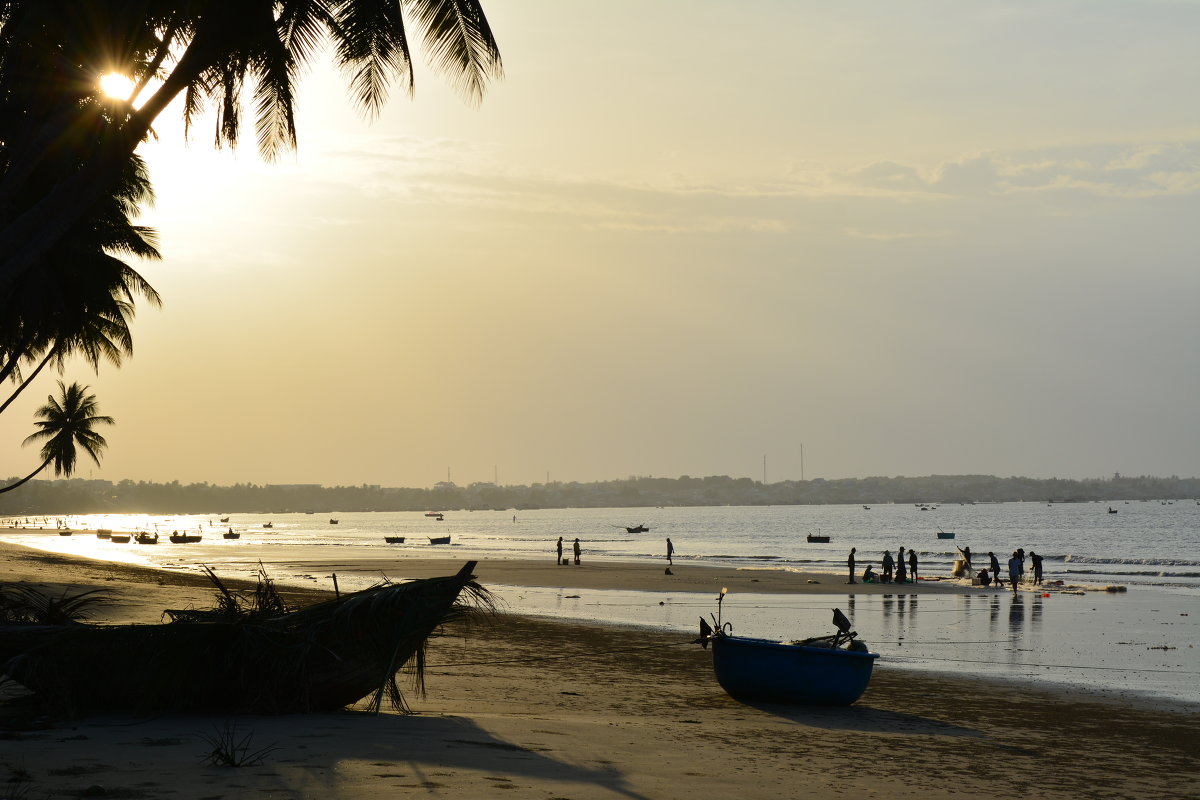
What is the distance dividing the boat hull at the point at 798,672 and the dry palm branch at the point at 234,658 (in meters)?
4.90

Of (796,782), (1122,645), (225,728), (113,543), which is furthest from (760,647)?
(113,543)

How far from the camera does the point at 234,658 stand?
11117 millimetres

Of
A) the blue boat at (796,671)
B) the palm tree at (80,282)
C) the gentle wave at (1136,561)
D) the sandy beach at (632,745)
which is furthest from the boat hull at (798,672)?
the gentle wave at (1136,561)

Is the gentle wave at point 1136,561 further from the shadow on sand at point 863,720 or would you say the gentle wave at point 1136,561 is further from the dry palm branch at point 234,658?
the dry palm branch at point 234,658

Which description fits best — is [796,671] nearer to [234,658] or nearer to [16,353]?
[234,658]

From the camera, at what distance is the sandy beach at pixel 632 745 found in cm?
850

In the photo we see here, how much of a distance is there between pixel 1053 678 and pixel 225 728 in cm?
1492

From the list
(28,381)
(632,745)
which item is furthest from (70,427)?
(632,745)

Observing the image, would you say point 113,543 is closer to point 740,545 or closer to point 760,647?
point 740,545

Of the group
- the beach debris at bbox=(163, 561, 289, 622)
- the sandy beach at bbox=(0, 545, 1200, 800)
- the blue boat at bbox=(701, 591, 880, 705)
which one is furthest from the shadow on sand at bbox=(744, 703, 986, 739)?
the beach debris at bbox=(163, 561, 289, 622)

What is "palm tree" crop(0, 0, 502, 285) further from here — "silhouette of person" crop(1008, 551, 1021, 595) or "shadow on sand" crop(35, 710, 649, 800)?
"silhouette of person" crop(1008, 551, 1021, 595)

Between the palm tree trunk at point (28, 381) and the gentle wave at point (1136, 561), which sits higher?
the palm tree trunk at point (28, 381)

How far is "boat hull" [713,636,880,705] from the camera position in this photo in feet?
47.7

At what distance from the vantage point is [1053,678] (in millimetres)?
19094
